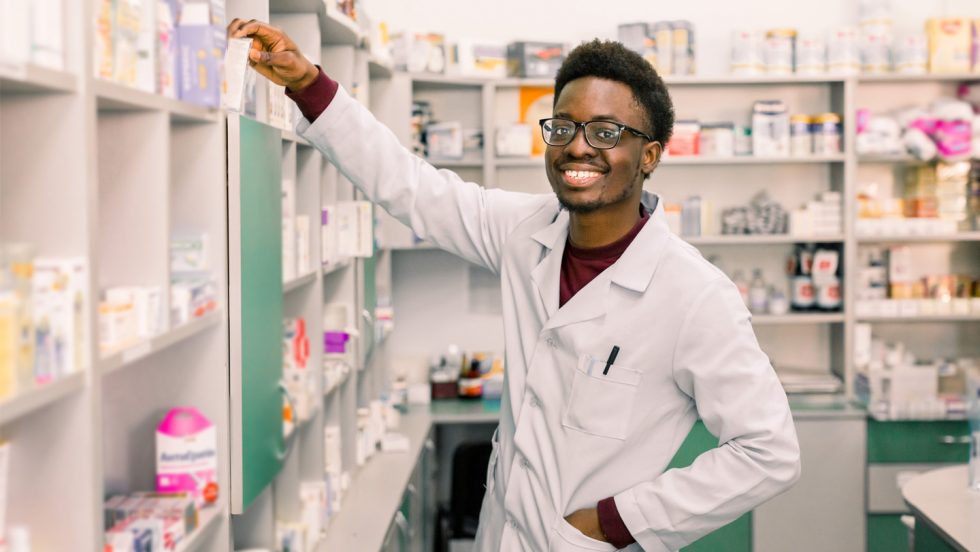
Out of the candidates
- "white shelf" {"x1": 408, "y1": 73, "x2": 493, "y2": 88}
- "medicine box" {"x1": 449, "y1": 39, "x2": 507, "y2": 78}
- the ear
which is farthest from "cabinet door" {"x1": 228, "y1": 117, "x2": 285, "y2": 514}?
"medicine box" {"x1": 449, "y1": 39, "x2": 507, "y2": 78}

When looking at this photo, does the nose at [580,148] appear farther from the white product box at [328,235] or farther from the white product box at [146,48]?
the white product box at [328,235]

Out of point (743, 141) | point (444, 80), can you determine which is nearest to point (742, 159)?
point (743, 141)

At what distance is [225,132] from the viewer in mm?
2164

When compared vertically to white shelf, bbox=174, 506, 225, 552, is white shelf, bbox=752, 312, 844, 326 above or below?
above

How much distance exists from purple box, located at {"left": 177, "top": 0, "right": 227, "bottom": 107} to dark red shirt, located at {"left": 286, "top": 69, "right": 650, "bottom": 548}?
18 cm

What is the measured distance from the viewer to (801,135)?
202 inches

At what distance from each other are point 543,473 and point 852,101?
3.66 m

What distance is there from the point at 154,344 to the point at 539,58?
12.0 ft

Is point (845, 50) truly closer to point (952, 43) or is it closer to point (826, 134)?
point (826, 134)

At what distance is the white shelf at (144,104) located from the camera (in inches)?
62.1

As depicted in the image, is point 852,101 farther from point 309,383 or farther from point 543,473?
point 543,473

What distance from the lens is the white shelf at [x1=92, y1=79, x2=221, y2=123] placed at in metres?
1.58

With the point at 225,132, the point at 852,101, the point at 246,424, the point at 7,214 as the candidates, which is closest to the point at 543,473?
the point at 246,424

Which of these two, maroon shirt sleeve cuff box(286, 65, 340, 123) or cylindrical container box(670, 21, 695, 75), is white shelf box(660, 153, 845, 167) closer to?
cylindrical container box(670, 21, 695, 75)
